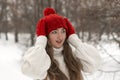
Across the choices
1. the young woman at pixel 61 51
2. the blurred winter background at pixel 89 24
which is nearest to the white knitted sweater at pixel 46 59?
the young woman at pixel 61 51

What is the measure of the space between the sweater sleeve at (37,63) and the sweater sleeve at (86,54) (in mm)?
328

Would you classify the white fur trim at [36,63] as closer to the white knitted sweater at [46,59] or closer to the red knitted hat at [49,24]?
the white knitted sweater at [46,59]

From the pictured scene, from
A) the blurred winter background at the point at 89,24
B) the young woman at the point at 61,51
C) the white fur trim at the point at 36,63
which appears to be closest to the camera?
the white fur trim at the point at 36,63

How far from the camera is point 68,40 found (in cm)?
318

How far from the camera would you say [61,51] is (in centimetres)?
314

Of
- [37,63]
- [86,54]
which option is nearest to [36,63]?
[37,63]

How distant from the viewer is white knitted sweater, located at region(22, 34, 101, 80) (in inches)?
113

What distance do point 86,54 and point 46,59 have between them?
0.40m

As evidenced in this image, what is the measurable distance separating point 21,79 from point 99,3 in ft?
14.0

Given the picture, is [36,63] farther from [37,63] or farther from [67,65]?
[67,65]

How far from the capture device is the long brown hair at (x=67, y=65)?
3035mm

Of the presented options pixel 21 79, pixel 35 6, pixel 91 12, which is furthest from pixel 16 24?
pixel 91 12

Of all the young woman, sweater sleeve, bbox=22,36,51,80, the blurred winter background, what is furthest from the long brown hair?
the blurred winter background

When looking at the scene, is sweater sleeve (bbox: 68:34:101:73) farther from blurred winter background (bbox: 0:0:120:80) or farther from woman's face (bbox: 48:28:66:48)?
blurred winter background (bbox: 0:0:120:80)
